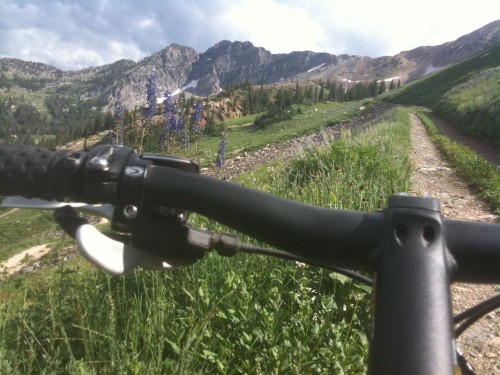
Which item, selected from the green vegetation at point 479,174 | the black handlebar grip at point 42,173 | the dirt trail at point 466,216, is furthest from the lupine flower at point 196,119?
the black handlebar grip at point 42,173

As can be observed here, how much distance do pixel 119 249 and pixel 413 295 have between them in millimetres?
542

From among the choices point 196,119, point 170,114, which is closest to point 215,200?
point 170,114

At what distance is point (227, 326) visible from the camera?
2.90 m

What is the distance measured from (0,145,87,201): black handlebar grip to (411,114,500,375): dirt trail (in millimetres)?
3474

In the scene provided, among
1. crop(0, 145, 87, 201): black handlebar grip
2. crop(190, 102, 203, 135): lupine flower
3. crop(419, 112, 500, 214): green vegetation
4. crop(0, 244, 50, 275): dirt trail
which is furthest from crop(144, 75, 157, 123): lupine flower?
crop(419, 112, 500, 214): green vegetation

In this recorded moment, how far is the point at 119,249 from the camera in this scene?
A: 2.76 feet

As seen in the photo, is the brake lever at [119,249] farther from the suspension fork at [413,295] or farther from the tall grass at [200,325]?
the tall grass at [200,325]

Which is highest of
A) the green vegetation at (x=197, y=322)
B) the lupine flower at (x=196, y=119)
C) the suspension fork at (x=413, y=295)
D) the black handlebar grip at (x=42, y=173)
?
the black handlebar grip at (x=42, y=173)

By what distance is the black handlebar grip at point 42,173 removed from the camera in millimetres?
904

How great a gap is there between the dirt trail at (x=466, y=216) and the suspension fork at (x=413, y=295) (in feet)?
10.4

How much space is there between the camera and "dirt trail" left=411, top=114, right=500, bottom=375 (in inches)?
137

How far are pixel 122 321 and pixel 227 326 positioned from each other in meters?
0.70

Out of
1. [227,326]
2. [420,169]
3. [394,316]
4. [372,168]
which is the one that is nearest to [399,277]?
[394,316]

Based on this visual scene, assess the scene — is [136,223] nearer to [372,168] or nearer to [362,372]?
[362,372]
